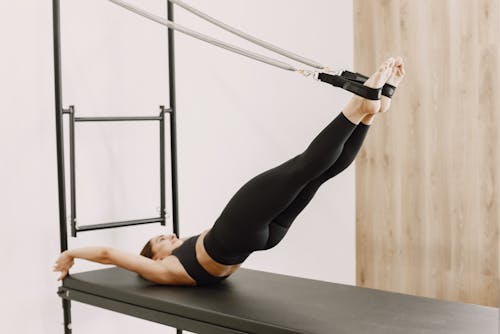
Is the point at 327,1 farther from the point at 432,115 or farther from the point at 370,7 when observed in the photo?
the point at 432,115

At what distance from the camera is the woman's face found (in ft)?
9.80

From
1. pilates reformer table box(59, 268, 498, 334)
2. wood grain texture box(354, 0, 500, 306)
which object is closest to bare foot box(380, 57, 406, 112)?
pilates reformer table box(59, 268, 498, 334)

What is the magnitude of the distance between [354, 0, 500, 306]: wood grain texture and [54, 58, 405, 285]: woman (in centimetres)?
144

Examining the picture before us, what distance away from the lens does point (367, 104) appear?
2328 mm

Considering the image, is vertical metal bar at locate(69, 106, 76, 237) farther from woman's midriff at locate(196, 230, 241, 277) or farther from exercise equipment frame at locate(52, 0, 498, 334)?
woman's midriff at locate(196, 230, 241, 277)

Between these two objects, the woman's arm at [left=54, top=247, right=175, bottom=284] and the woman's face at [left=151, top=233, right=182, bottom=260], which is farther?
the woman's face at [left=151, top=233, right=182, bottom=260]

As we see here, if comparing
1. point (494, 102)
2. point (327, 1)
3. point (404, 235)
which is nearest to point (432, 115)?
point (494, 102)

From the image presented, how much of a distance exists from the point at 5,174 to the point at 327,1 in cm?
231

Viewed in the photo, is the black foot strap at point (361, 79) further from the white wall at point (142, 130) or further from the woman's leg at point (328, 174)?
the white wall at point (142, 130)

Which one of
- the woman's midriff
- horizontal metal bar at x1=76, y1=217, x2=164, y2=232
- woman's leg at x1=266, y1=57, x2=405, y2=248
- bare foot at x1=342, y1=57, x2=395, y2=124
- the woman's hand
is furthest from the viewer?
horizontal metal bar at x1=76, y1=217, x2=164, y2=232

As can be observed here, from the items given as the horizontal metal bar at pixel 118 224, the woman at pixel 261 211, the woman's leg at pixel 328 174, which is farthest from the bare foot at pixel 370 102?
the horizontal metal bar at pixel 118 224

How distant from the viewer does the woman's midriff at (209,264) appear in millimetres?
2762

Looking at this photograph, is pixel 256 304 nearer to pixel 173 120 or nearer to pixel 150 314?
pixel 150 314

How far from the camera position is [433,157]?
4.03 metres
